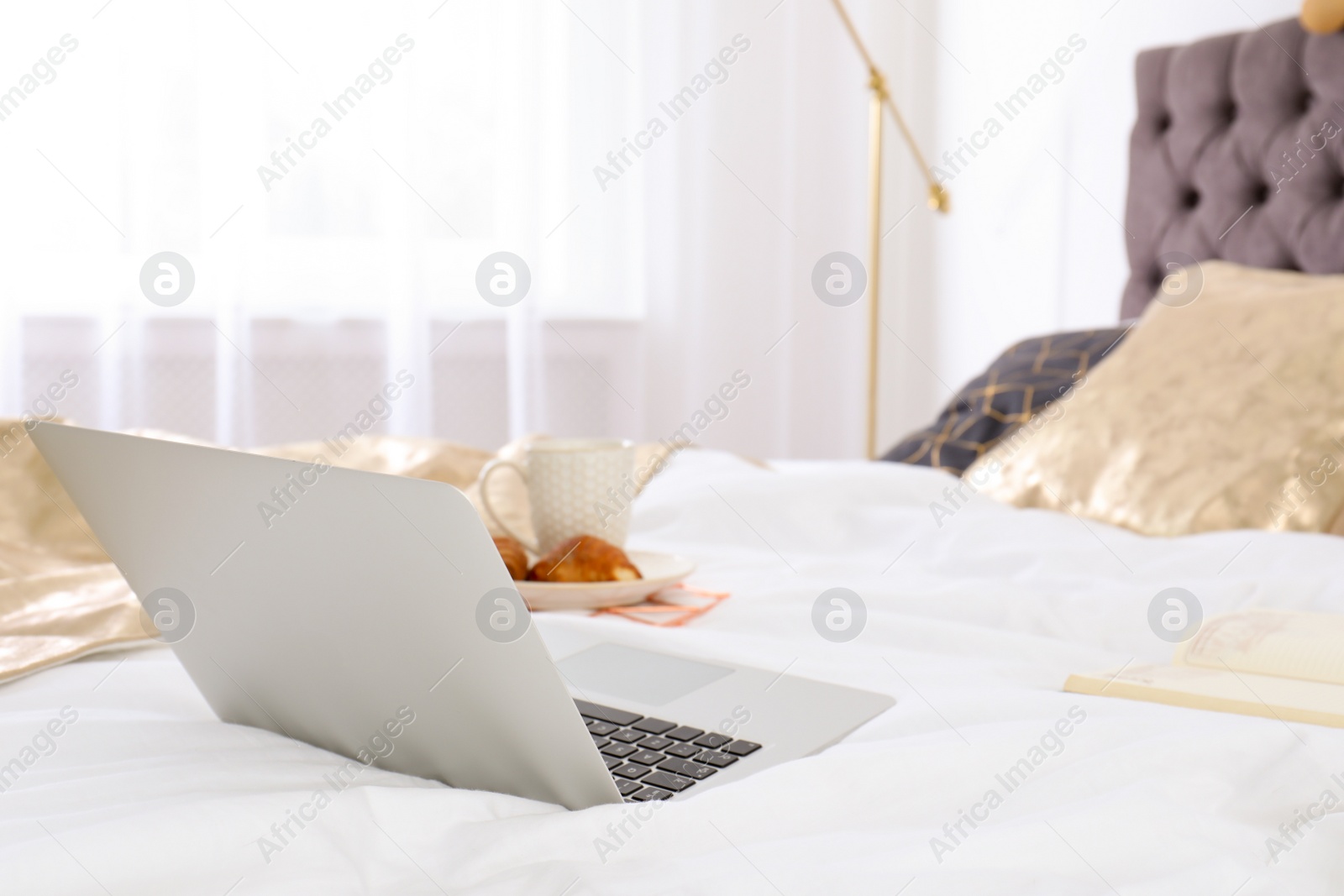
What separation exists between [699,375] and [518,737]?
2.30 m

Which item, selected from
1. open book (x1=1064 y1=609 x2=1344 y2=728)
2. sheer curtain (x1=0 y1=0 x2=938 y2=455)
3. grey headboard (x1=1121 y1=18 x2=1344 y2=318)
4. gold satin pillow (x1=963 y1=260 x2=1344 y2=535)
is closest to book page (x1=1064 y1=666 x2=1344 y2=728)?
open book (x1=1064 y1=609 x2=1344 y2=728)

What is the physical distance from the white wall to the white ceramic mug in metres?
1.46

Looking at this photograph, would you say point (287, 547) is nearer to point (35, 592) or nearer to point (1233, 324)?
point (35, 592)

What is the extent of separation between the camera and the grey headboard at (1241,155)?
1.49 meters

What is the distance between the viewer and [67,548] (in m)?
0.90

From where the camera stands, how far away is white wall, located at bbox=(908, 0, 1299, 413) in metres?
2.05

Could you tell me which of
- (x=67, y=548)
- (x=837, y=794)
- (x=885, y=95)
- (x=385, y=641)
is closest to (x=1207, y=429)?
(x=837, y=794)

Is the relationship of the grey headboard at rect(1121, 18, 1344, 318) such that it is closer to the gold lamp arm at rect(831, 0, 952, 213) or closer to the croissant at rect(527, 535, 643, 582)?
the gold lamp arm at rect(831, 0, 952, 213)

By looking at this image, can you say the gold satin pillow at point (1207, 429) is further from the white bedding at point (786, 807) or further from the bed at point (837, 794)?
the white bedding at point (786, 807)

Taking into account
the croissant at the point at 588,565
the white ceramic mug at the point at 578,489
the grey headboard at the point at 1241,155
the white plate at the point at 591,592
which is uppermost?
the grey headboard at the point at 1241,155

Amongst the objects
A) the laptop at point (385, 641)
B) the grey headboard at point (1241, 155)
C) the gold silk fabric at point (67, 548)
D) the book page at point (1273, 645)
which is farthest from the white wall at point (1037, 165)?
the laptop at point (385, 641)

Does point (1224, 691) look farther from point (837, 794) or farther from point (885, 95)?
point (885, 95)

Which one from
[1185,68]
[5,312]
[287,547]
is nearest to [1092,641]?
[287,547]

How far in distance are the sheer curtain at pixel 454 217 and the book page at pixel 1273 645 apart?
6.63ft
